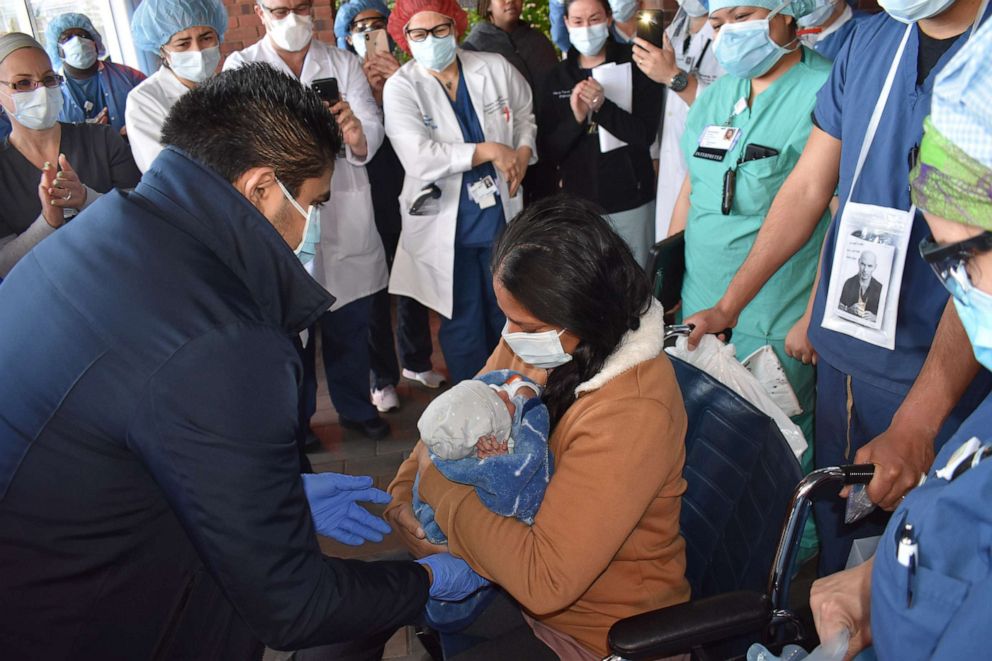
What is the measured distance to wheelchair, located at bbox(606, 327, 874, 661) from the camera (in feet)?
3.59

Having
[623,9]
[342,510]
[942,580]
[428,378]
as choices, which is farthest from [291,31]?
[942,580]

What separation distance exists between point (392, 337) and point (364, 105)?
1063 millimetres

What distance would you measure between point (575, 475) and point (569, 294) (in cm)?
30

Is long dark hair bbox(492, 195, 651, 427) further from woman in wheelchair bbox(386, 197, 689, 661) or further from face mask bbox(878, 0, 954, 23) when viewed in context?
face mask bbox(878, 0, 954, 23)

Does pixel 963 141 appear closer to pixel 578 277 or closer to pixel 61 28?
pixel 578 277

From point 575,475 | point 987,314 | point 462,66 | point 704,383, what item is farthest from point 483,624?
point 462,66

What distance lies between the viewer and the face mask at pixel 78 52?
3850mm

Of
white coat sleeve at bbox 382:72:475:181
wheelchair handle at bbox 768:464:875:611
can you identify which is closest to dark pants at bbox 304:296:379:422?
white coat sleeve at bbox 382:72:475:181

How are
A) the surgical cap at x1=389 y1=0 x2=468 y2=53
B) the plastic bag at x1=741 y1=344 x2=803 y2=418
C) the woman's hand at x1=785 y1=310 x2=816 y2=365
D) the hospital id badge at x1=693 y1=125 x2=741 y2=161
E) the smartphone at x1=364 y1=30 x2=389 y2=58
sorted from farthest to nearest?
the smartphone at x1=364 y1=30 x2=389 y2=58, the surgical cap at x1=389 y1=0 x2=468 y2=53, the hospital id badge at x1=693 y1=125 x2=741 y2=161, the woman's hand at x1=785 y1=310 x2=816 y2=365, the plastic bag at x1=741 y1=344 x2=803 y2=418

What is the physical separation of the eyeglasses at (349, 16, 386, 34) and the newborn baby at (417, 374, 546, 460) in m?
2.69

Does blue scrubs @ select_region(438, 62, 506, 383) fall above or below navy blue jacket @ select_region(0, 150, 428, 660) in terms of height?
below

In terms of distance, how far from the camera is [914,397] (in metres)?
1.39

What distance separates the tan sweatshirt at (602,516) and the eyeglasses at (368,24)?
2705 mm

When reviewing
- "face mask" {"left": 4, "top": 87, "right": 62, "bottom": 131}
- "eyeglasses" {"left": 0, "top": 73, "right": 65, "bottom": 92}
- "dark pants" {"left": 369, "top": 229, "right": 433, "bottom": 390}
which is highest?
"eyeglasses" {"left": 0, "top": 73, "right": 65, "bottom": 92}
